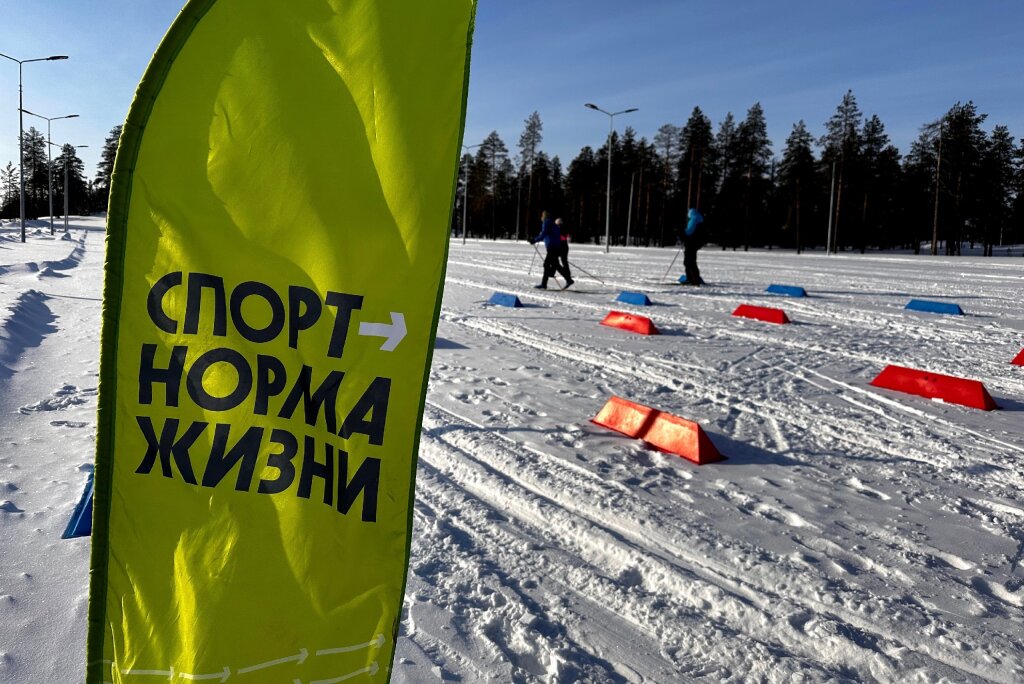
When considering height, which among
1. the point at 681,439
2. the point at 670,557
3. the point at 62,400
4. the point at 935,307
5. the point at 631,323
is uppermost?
the point at 935,307

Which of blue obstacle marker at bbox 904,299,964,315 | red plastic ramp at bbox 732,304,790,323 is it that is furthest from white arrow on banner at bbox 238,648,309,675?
blue obstacle marker at bbox 904,299,964,315

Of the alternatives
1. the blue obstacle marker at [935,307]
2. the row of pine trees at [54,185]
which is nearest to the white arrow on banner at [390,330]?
the blue obstacle marker at [935,307]

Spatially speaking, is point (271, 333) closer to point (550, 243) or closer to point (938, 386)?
point (938, 386)

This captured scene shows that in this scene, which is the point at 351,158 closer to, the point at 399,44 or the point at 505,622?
the point at 399,44

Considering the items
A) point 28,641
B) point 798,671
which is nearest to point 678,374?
point 798,671

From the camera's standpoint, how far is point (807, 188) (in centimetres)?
6128

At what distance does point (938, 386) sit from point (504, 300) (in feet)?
24.9

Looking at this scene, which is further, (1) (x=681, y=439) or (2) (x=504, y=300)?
(2) (x=504, y=300)

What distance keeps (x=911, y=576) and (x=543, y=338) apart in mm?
6194

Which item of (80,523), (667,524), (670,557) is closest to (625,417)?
(667,524)

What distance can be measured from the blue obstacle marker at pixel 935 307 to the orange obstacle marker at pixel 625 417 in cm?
945

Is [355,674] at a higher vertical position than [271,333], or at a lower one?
lower

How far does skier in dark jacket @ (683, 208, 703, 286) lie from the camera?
14875 mm

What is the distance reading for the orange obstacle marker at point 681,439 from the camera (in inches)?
183
